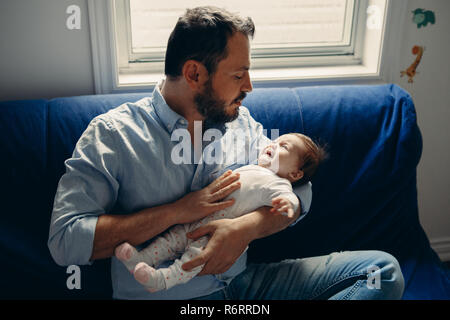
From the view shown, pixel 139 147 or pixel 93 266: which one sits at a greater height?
pixel 139 147

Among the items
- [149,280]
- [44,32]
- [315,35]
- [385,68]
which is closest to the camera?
[149,280]

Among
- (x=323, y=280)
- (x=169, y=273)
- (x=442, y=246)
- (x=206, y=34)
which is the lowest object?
(x=442, y=246)

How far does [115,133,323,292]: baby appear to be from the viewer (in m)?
1.13

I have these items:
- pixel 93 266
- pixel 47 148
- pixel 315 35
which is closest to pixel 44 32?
pixel 47 148

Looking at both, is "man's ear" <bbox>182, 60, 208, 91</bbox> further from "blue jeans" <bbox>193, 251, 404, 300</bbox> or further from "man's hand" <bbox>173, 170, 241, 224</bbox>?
"blue jeans" <bbox>193, 251, 404, 300</bbox>

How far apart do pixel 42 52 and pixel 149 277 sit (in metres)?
0.94

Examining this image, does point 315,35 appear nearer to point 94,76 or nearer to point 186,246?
point 94,76

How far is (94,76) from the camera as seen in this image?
1631 mm

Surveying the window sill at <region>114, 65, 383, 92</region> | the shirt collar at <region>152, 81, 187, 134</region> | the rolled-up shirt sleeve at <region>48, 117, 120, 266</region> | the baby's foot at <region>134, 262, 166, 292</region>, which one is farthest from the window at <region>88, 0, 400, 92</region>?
the baby's foot at <region>134, 262, 166, 292</region>

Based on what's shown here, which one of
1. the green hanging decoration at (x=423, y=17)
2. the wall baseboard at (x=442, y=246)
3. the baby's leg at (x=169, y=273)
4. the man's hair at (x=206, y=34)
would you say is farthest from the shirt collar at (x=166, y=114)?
the wall baseboard at (x=442, y=246)

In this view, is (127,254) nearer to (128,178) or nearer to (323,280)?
(128,178)

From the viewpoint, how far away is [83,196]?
1.14 m

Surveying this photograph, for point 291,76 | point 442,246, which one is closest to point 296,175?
point 291,76
